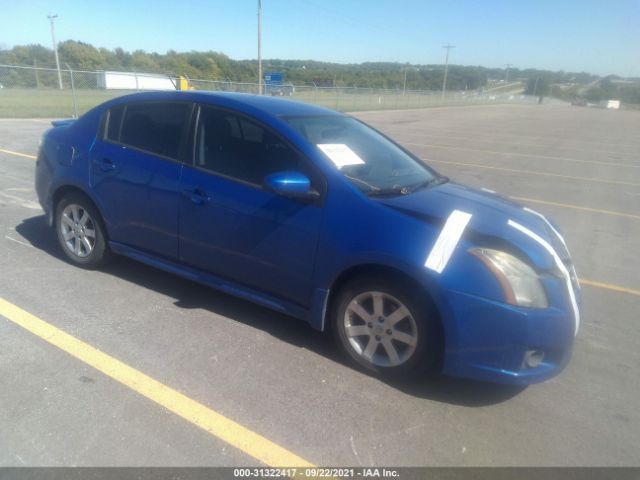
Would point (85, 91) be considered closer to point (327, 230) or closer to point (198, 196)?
point (198, 196)

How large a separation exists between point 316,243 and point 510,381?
1377 millimetres

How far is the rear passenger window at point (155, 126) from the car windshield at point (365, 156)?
0.90 meters

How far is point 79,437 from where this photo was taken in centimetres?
241

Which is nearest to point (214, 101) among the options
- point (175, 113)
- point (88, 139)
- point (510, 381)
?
point (175, 113)

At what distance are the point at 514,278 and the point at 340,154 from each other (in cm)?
140

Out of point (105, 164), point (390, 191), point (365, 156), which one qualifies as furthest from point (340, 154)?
point (105, 164)

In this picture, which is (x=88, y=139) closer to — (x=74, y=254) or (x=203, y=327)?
(x=74, y=254)

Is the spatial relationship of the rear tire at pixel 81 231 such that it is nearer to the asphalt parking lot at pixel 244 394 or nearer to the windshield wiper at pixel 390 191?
the asphalt parking lot at pixel 244 394

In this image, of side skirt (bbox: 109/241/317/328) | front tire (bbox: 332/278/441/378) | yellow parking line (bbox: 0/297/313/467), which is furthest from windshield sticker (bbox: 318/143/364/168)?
yellow parking line (bbox: 0/297/313/467)

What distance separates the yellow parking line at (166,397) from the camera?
241cm

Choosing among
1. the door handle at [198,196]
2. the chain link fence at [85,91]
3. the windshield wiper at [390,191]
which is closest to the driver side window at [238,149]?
the door handle at [198,196]

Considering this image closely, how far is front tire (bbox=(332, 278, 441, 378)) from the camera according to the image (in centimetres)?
287

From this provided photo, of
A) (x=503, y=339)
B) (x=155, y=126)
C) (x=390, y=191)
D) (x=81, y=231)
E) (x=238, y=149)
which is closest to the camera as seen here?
(x=503, y=339)

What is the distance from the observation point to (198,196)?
3.53m
